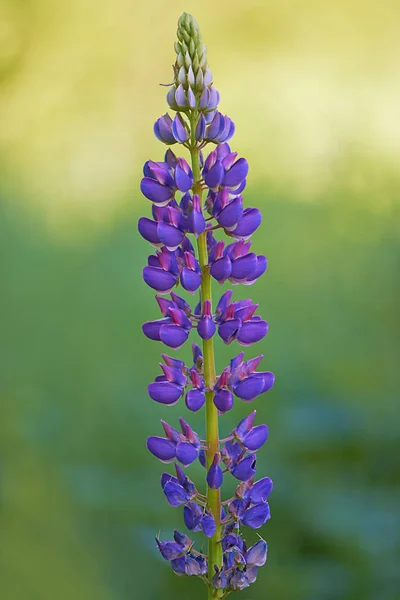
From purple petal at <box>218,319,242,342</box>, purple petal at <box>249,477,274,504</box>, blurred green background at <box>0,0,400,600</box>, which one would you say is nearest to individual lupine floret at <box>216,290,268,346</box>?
purple petal at <box>218,319,242,342</box>

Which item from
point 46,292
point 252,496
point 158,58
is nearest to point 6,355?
point 46,292

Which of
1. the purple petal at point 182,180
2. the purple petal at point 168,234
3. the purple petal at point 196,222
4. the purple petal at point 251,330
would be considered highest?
the purple petal at point 182,180

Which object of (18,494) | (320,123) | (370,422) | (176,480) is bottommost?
(18,494)

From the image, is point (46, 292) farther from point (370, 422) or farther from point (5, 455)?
point (370, 422)

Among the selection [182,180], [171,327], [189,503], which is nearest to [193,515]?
[189,503]

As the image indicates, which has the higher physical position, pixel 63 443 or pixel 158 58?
pixel 158 58

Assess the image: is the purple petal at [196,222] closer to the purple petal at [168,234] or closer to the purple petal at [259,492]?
the purple petal at [168,234]

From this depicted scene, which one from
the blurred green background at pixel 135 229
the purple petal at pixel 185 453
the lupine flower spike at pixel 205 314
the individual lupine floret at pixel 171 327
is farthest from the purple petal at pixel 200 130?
the blurred green background at pixel 135 229

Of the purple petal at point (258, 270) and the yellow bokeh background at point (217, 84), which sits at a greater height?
the yellow bokeh background at point (217, 84)
